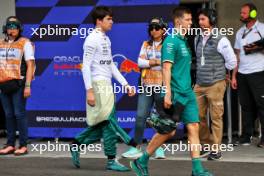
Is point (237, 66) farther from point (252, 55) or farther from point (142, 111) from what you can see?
point (142, 111)

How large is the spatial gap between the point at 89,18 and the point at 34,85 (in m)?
1.27

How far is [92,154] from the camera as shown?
9055 millimetres

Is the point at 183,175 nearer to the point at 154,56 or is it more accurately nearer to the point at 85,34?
the point at 154,56

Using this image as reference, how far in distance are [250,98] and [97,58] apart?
2.80 m

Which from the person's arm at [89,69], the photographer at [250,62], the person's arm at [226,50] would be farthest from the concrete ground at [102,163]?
the person's arm at [226,50]

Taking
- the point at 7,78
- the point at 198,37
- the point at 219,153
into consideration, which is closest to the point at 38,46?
the point at 7,78

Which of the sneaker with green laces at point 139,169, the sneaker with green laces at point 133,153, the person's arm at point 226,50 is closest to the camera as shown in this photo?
the sneaker with green laces at point 139,169

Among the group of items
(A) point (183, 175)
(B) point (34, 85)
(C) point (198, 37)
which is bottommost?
(A) point (183, 175)

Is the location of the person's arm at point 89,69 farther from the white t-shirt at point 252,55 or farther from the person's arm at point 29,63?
the white t-shirt at point 252,55

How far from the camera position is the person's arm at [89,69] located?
7.57 metres

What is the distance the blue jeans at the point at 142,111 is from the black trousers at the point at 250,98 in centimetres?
151

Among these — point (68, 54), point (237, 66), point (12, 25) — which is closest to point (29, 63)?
point (12, 25)

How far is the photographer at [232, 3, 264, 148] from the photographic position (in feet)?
30.6

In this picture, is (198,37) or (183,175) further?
(198,37)
